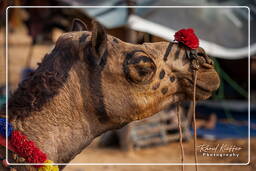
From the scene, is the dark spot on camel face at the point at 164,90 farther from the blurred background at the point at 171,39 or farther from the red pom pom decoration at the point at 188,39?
the blurred background at the point at 171,39

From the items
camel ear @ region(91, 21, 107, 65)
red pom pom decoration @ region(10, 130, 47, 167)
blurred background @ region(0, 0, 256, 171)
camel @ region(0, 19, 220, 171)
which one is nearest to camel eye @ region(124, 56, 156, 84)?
camel @ region(0, 19, 220, 171)

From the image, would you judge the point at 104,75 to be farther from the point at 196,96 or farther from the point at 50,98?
the point at 196,96

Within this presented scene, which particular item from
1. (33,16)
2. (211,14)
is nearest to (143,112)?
(211,14)

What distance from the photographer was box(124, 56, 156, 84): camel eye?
152cm

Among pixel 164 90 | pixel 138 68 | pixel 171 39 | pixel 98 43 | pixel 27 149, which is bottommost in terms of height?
pixel 27 149

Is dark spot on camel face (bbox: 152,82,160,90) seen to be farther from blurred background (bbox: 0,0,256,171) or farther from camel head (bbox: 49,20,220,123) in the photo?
blurred background (bbox: 0,0,256,171)

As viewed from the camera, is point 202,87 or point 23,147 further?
point 202,87

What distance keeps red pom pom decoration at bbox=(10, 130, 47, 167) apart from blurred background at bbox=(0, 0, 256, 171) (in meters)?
1.66

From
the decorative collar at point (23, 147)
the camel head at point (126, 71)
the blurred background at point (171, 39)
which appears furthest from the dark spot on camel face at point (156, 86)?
the blurred background at point (171, 39)

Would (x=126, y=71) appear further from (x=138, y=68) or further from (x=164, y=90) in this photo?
(x=164, y=90)

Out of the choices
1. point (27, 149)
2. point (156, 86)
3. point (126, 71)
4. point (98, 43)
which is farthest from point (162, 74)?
point (27, 149)

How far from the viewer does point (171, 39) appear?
4098mm

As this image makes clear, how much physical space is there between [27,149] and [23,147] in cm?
2

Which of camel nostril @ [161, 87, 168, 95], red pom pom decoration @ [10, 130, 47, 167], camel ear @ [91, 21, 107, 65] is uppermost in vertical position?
camel ear @ [91, 21, 107, 65]
